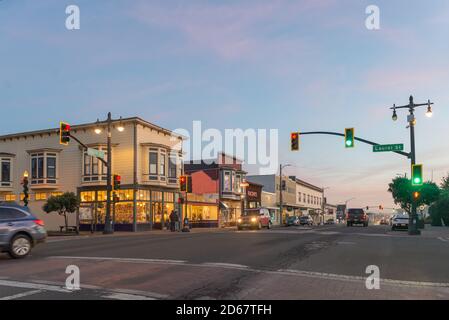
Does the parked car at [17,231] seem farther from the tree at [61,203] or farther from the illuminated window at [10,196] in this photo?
the illuminated window at [10,196]

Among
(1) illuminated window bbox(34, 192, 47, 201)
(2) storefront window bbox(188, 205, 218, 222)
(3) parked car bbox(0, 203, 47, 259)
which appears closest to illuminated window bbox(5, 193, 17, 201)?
(1) illuminated window bbox(34, 192, 47, 201)

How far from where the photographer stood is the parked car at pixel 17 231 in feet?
44.1

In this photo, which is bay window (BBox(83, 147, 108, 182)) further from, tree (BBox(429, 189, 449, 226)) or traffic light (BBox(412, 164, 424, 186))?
tree (BBox(429, 189, 449, 226))

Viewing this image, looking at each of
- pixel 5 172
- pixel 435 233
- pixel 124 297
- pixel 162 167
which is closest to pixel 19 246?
pixel 124 297

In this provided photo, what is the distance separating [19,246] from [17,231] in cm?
47

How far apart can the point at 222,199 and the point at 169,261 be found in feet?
140

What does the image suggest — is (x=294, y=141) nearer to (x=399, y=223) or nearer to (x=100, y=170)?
(x=399, y=223)

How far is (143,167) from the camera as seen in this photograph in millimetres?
39781

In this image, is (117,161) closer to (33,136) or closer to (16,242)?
(33,136)

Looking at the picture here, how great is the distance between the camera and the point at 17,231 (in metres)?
13.7

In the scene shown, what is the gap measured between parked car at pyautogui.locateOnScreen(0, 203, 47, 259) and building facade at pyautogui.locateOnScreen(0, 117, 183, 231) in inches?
950

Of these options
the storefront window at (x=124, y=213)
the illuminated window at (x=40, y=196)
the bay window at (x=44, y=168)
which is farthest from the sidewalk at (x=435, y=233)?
the illuminated window at (x=40, y=196)
